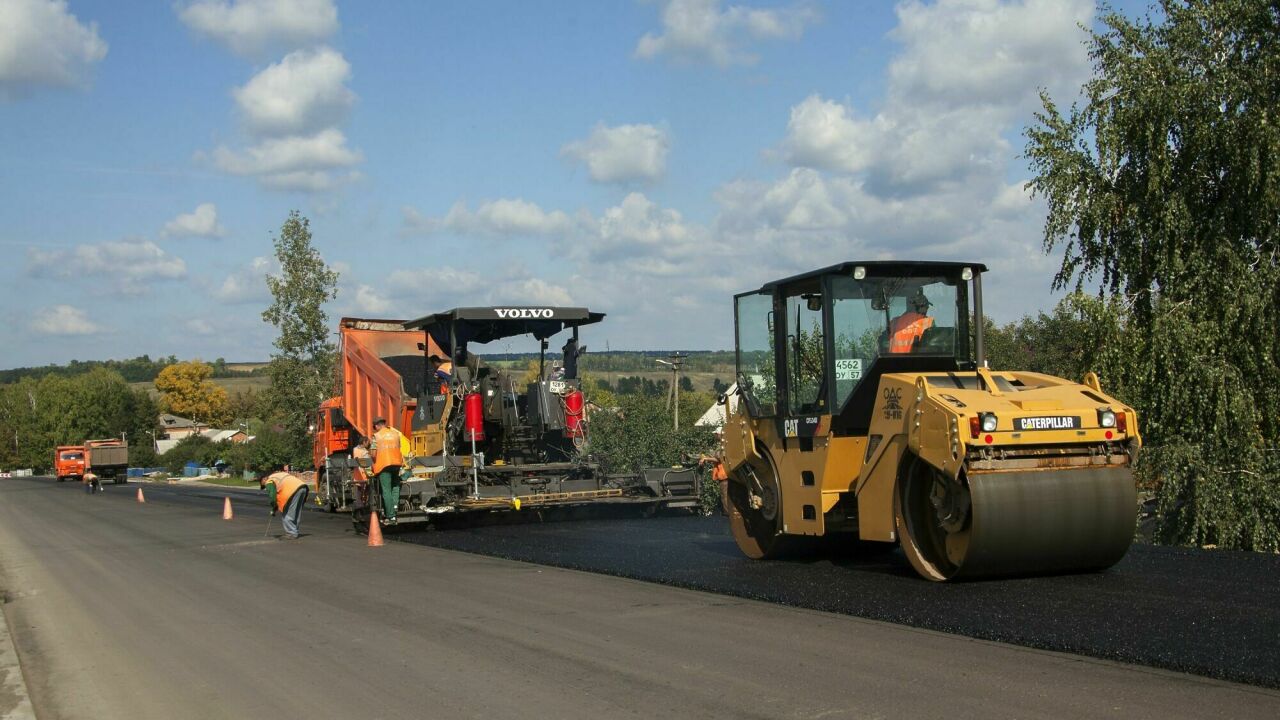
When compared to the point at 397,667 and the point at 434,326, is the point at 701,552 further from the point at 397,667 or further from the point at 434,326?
the point at 434,326

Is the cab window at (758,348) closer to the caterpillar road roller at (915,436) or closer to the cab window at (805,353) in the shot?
the caterpillar road roller at (915,436)

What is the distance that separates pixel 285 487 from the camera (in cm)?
1719

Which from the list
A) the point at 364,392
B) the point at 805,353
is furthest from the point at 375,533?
the point at 805,353

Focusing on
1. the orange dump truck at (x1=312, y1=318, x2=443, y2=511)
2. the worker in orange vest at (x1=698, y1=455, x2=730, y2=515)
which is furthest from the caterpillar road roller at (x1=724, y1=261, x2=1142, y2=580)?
the orange dump truck at (x1=312, y1=318, x2=443, y2=511)

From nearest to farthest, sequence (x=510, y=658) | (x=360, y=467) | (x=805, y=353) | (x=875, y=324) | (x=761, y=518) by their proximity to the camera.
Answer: (x=510, y=658)
(x=875, y=324)
(x=805, y=353)
(x=761, y=518)
(x=360, y=467)

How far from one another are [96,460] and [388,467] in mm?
54392

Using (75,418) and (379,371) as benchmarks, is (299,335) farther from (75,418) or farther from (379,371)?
(75,418)

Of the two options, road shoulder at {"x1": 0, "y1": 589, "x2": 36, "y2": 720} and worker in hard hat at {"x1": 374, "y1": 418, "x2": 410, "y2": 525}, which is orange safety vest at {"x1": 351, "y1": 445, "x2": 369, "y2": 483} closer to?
worker in hard hat at {"x1": 374, "y1": 418, "x2": 410, "y2": 525}

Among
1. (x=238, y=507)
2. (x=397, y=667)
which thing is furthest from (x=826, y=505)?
(x=238, y=507)

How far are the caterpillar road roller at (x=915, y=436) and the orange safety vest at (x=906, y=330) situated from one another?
0.04 ft

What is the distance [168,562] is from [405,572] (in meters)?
4.49

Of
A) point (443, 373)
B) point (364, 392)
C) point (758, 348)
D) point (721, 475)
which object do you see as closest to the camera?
point (758, 348)

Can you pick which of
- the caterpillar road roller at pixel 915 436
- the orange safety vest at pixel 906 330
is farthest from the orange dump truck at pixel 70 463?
the orange safety vest at pixel 906 330

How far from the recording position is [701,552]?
12078mm
